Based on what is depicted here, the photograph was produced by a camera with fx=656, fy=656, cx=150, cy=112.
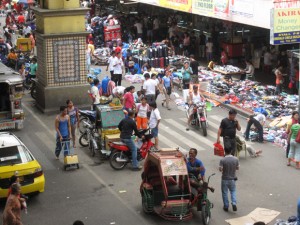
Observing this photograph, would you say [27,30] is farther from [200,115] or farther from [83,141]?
[83,141]

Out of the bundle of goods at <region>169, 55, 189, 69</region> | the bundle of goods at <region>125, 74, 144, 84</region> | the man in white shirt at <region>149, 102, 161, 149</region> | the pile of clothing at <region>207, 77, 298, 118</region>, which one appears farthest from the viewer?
the bundle of goods at <region>169, 55, 189, 69</region>

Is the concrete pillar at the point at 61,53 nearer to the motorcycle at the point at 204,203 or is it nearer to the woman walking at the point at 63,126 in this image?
the woman walking at the point at 63,126

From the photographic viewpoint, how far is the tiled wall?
24203 mm

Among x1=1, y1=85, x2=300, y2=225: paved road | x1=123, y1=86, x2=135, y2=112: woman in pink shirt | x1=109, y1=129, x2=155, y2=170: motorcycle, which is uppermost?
x1=123, y1=86, x2=135, y2=112: woman in pink shirt

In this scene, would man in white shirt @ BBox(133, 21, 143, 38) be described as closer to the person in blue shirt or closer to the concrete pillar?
the concrete pillar

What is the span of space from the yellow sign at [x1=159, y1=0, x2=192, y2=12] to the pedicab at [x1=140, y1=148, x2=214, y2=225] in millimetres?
18270

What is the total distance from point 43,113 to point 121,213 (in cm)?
1029

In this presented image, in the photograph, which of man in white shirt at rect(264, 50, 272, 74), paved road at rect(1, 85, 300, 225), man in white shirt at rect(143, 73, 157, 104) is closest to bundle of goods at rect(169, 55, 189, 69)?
man in white shirt at rect(264, 50, 272, 74)

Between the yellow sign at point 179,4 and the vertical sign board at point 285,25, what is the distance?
10.5m

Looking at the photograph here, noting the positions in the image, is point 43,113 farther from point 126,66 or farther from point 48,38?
point 126,66

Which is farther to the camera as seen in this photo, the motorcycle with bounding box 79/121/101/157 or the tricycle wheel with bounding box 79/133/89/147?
the tricycle wheel with bounding box 79/133/89/147

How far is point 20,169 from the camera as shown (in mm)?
14875

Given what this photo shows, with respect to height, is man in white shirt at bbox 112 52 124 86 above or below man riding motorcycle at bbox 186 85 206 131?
above

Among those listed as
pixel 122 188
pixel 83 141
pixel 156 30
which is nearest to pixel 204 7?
pixel 156 30
